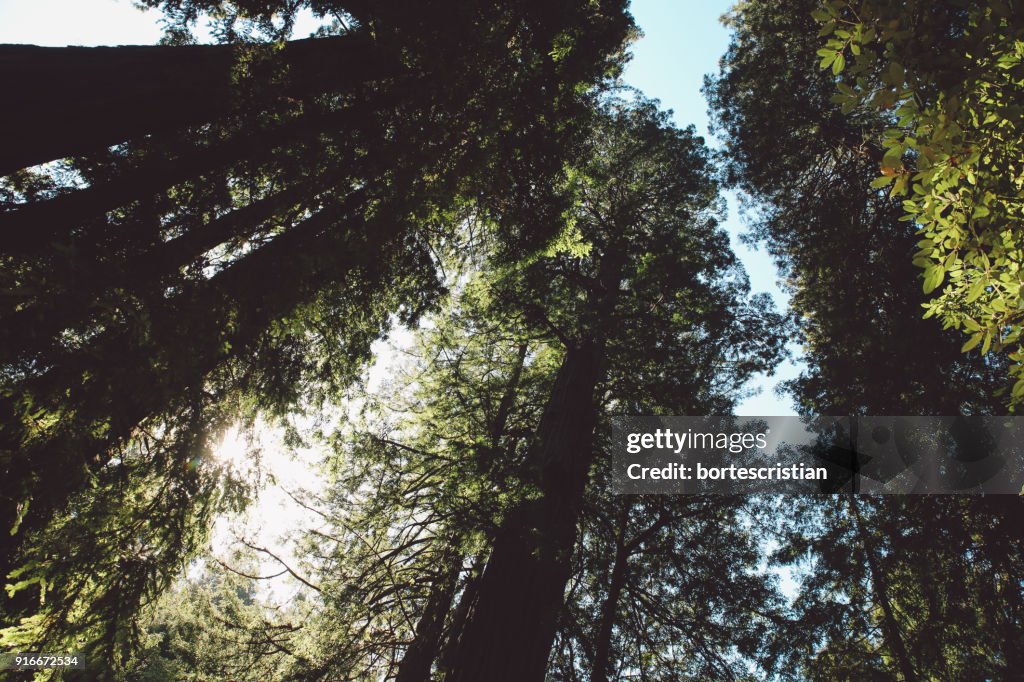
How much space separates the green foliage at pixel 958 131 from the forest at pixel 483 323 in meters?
0.02

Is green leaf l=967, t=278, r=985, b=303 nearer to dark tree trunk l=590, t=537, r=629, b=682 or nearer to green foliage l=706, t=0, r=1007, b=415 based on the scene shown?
dark tree trunk l=590, t=537, r=629, b=682

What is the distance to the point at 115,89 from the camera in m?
2.83

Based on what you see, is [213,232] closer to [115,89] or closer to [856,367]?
[115,89]

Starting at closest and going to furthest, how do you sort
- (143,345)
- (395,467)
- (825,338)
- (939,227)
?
(939,227) → (143,345) → (395,467) → (825,338)

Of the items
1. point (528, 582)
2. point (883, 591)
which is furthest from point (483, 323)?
point (883, 591)

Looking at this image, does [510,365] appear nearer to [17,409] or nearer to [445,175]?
[445,175]

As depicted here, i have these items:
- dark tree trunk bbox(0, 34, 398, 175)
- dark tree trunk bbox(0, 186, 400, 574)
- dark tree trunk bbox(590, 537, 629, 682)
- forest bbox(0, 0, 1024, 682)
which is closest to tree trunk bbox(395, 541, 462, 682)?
forest bbox(0, 0, 1024, 682)

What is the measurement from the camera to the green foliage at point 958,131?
1.53m

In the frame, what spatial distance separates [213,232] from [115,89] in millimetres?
949

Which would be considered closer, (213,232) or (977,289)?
(977,289)

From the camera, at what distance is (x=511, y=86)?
4145mm

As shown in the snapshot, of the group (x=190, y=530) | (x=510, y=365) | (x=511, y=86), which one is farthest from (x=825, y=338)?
(x=190, y=530)

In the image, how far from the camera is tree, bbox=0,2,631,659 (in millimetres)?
2479

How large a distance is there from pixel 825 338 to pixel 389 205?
28.0 feet
